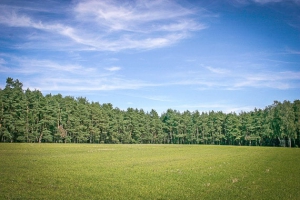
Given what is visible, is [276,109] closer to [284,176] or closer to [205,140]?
[205,140]

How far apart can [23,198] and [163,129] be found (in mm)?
145570

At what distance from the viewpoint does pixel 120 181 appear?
67.4 ft

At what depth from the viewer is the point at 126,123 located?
141 metres

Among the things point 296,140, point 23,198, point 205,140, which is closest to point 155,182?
point 23,198

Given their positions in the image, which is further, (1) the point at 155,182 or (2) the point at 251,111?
(2) the point at 251,111

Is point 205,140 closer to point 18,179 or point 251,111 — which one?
point 251,111

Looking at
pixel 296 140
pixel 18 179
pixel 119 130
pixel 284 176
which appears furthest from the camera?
pixel 119 130

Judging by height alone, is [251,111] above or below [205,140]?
above

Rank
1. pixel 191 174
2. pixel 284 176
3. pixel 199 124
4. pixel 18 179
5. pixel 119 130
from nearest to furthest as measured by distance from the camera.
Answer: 1. pixel 18 179
2. pixel 284 176
3. pixel 191 174
4. pixel 119 130
5. pixel 199 124

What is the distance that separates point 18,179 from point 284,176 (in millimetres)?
23887

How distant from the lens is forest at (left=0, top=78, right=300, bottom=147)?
95.8m

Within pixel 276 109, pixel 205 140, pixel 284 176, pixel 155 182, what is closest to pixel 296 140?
pixel 276 109

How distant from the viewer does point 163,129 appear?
158625 mm

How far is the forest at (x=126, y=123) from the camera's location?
314 ft
